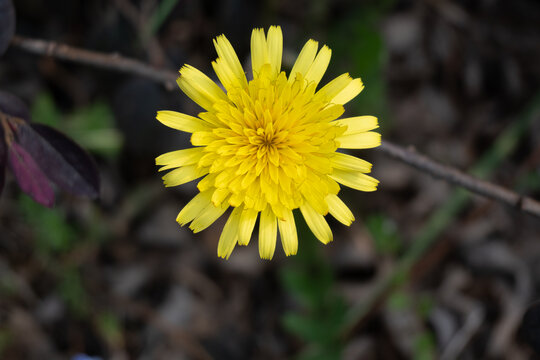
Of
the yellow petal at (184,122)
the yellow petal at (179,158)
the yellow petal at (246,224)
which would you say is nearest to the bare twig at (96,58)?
the yellow petal at (184,122)

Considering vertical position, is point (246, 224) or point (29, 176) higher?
point (29, 176)

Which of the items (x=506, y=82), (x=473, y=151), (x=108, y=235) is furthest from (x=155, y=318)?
(x=506, y=82)

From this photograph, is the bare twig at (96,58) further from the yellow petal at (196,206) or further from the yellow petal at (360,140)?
the yellow petal at (360,140)

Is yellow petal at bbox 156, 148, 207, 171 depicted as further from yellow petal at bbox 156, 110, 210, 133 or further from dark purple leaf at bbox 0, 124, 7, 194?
dark purple leaf at bbox 0, 124, 7, 194

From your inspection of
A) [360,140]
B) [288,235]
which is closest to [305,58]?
[360,140]

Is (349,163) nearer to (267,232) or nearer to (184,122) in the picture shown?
(267,232)
